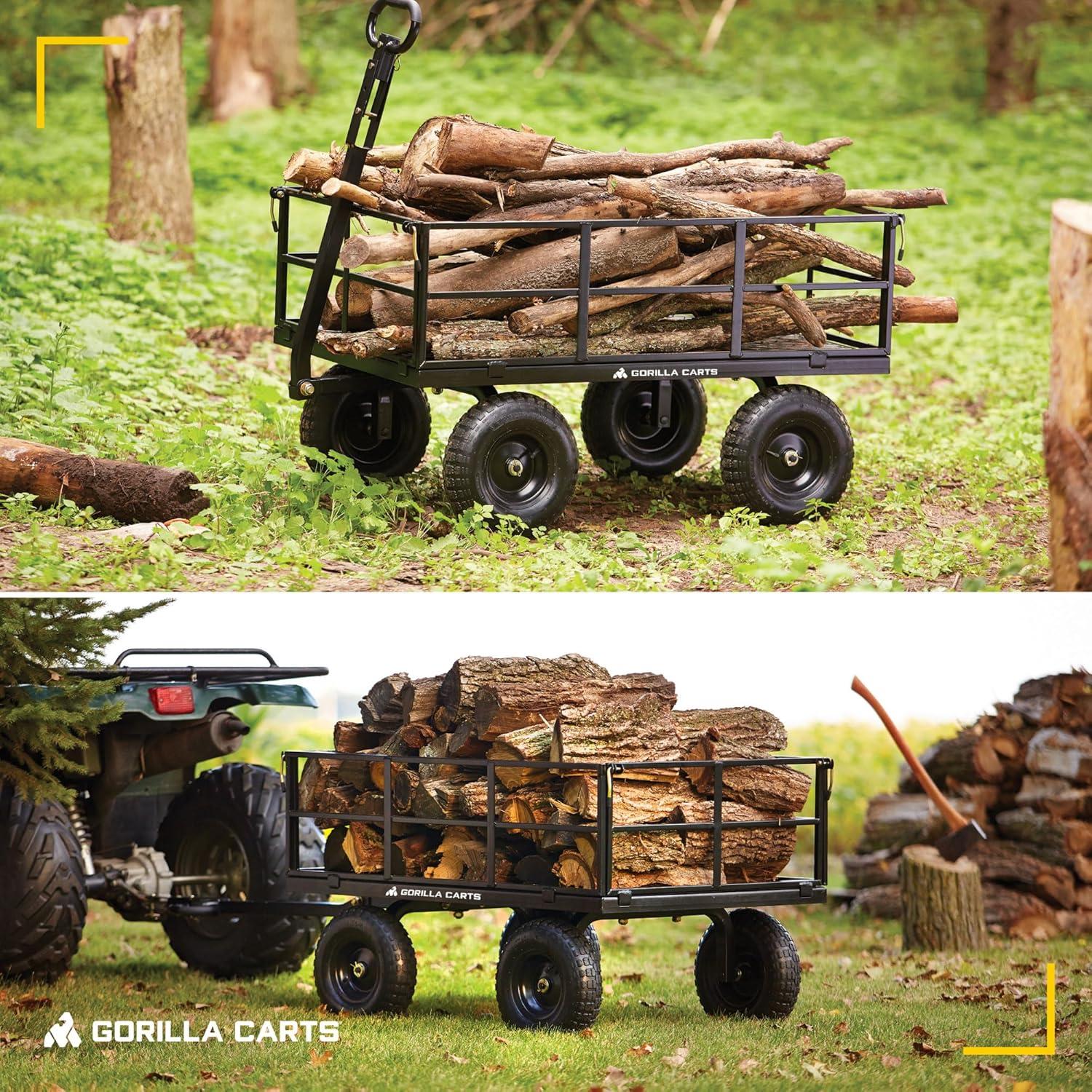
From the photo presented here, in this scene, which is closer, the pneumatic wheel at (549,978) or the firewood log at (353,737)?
the pneumatic wheel at (549,978)

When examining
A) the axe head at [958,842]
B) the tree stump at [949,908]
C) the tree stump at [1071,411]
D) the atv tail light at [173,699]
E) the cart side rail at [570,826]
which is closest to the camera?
the tree stump at [1071,411]

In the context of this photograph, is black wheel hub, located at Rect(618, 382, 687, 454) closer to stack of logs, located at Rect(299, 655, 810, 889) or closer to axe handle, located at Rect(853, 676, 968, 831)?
axe handle, located at Rect(853, 676, 968, 831)

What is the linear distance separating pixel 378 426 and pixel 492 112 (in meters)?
9.17

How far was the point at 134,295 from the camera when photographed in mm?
11195

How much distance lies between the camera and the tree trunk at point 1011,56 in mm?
19875

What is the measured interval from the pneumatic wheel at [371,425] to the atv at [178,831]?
1.10 meters

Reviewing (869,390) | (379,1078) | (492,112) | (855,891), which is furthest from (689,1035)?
(492,112)

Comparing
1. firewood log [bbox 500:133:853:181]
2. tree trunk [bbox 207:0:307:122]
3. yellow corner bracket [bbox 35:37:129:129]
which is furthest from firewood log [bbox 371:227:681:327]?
tree trunk [bbox 207:0:307:122]

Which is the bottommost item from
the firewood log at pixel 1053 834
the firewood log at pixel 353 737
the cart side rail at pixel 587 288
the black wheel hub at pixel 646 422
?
the firewood log at pixel 1053 834

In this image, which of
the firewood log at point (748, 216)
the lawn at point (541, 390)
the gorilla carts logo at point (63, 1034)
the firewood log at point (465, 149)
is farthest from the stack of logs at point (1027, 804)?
the gorilla carts logo at point (63, 1034)

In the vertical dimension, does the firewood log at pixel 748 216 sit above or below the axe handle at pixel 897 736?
above

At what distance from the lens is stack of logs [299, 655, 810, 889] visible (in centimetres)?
740

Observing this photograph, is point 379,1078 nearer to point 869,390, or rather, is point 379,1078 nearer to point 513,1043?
point 513,1043

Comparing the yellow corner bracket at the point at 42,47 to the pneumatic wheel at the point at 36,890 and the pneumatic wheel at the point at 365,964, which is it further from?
the pneumatic wheel at the point at 365,964
